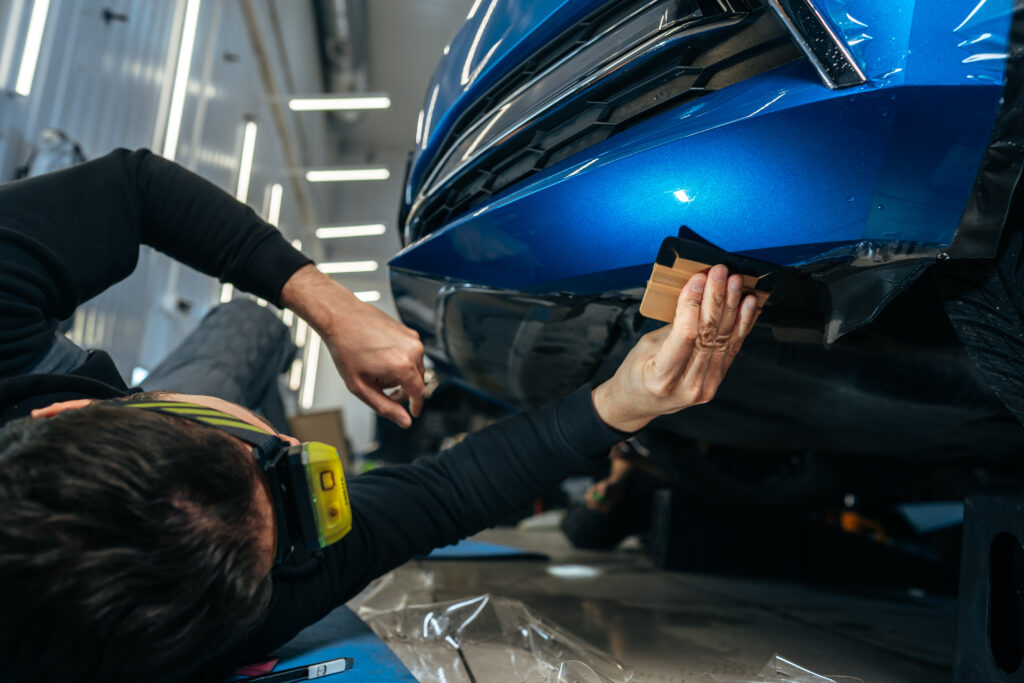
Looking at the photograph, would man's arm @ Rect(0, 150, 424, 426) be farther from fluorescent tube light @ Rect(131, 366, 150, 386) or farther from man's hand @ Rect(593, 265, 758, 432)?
fluorescent tube light @ Rect(131, 366, 150, 386)

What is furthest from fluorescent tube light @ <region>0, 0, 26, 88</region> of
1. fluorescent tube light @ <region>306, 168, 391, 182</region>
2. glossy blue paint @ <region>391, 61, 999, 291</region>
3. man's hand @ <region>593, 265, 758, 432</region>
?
fluorescent tube light @ <region>306, 168, 391, 182</region>

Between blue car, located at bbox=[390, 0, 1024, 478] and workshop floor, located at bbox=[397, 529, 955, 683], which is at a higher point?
blue car, located at bbox=[390, 0, 1024, 478]

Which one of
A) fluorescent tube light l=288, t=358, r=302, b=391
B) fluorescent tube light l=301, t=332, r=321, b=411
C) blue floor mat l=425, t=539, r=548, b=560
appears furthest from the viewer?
fluorescent tube light l=301, t=332, r=321, b=411

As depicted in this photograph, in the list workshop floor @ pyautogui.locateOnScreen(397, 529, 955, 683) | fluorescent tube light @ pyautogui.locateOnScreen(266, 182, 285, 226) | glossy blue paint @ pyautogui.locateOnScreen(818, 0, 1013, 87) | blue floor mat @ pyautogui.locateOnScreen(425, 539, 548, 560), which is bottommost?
blue floor mat @ pyautogui.locateOnScreen(425, 539, 548, 560)

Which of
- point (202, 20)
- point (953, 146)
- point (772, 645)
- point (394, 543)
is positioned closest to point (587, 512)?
point (772, 645)

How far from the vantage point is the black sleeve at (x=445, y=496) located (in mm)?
792

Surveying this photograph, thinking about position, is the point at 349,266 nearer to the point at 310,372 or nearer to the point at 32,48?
the point at 310,372

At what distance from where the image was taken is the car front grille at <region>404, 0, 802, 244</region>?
0.59m

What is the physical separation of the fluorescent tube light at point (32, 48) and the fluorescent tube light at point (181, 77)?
1253mm

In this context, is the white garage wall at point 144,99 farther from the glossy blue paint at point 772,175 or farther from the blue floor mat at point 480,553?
the glossy blue paint at point 772,175

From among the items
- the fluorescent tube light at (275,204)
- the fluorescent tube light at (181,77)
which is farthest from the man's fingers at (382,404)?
the fluorescent tube light at (275,204)

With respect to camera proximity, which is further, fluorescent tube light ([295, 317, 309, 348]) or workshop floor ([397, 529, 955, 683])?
fluorescent tube light ([295, 317, 309, 348])

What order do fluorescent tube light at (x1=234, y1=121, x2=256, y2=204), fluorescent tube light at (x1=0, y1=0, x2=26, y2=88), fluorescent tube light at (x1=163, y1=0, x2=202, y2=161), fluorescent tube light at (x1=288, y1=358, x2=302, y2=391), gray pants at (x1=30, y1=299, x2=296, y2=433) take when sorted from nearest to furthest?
1. gray pants at (x1=30, y1=299, x2=296, y2=433)
2. fluorescent tube light at (x1=0, y1=0, x2=26, y2=88)
3. fluorescent tube light at (x1=163, y1=0, x2=202, y2=161)
4. fluorescent tube light at (x1=234, y1=121, x2=256, y2=204)
5. fluorescent tube light at (x1=288, y1=358, x2=302, y2=391)

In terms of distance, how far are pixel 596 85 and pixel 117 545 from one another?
555 mm
